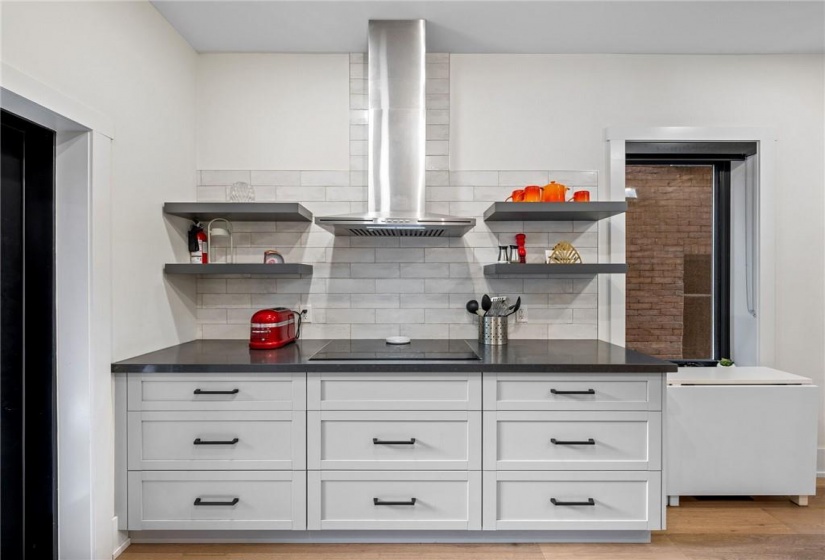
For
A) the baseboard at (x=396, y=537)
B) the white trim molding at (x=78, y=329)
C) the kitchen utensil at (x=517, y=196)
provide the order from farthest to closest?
the kitchen utensil at (x=517, y=196), the baseboard at (x=396, y=537), the white trim molding at (x=78, y=329)

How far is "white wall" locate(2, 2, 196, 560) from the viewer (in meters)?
1.71

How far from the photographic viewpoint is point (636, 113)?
2.86 metres

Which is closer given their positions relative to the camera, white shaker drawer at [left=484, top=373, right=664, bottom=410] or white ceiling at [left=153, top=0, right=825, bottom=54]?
white shaker drawer at [left=484, top=373, right=664, bottom=410]

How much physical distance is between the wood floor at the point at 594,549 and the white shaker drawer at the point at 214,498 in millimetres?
129

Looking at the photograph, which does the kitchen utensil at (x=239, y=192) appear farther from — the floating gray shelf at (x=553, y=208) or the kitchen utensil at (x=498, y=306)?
the kitchen utensil at (x=498, y=306)

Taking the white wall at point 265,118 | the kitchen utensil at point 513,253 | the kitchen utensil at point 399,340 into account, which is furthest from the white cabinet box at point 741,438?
the white wall at point 265,118

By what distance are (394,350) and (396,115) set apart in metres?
1.21

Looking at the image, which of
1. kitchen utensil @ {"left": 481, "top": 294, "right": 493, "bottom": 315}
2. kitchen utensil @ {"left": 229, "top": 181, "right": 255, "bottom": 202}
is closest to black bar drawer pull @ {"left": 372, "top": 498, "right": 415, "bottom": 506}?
kitchen utensil @ {"left": 481, "top": 294, "right": 493, "bottom": 315}

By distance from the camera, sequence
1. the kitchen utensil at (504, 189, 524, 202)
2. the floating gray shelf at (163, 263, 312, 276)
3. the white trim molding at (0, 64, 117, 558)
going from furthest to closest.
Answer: the kitchen utensil at (504, 189, 524, 202) → the floating gray shelf at (163, 263, 312, 276) → the white trim molding at (0, 64, 117, 558)

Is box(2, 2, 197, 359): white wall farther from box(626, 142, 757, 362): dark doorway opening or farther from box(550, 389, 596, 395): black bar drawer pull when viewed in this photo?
box(626, 142, 757, 362): dark doorway opening

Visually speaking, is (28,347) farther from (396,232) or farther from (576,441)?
(576,441)

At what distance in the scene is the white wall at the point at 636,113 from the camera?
9.38ft

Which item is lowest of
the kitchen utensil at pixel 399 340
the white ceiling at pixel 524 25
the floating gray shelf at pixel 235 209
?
the kitchen utensil at pixel 399 340

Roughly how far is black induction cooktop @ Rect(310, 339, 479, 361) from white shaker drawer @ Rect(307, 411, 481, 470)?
247 mm
